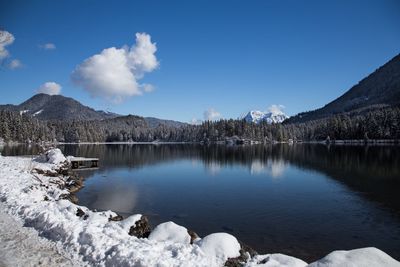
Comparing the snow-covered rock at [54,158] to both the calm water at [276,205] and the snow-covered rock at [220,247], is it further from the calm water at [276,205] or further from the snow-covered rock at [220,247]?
the snow-covered rock at [220,247]

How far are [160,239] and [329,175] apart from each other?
51.5 meters

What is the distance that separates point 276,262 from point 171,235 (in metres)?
6.05

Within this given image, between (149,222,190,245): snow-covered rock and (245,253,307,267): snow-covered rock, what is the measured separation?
146 inches

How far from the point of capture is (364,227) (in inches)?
1097

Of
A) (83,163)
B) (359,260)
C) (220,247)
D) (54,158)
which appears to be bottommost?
(83,163)

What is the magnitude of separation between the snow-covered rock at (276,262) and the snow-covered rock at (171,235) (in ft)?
12.2

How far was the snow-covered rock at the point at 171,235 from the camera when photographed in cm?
1662

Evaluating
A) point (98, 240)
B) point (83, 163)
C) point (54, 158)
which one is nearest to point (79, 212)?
point (98, 240)

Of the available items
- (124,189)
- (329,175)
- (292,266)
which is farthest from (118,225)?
(329,175)

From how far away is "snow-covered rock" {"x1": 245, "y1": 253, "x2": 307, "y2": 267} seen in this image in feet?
44.3

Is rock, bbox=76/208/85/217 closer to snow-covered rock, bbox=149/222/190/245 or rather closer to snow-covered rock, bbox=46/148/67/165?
snow-covered rock, bbox=149/222/190/245

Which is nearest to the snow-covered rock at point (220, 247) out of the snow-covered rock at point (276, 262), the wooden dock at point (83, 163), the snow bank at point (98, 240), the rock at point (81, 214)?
the snow bank at point (98, 240)

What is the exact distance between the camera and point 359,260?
1163 cm

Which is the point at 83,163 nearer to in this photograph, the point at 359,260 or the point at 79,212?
the point at 79,212
